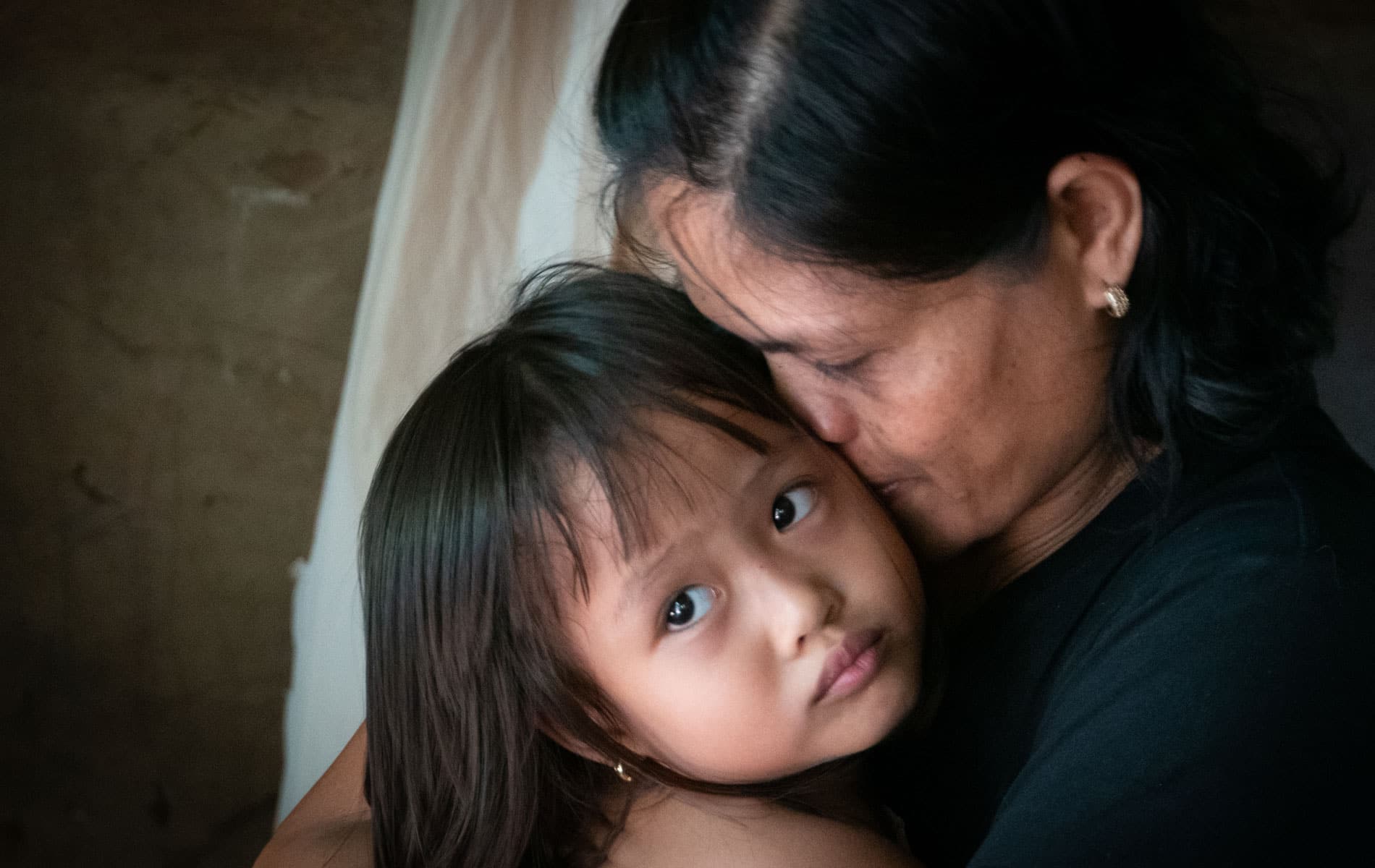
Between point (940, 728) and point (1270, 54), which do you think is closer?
point (940, 728)

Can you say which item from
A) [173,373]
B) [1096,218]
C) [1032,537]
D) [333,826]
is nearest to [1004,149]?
[1096,218]

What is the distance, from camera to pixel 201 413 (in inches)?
80.1

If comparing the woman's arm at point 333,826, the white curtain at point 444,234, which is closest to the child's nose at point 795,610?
the woman's arm at point 333,826

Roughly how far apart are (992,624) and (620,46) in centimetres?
57

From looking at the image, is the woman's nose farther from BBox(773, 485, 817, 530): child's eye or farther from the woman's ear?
the woman's ear

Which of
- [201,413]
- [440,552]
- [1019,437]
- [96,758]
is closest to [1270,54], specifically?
[1019,437]

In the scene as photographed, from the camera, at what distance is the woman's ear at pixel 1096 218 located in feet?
2.82

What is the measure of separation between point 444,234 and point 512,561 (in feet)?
2.17

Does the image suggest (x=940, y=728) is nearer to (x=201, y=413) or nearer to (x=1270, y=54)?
(x=1270, y=54)

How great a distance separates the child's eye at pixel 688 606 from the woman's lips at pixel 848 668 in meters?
0.11

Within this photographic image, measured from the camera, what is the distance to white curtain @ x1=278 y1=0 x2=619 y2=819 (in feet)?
4.83

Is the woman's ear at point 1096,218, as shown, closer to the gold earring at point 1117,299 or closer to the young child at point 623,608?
the gold earring at point 1117,299

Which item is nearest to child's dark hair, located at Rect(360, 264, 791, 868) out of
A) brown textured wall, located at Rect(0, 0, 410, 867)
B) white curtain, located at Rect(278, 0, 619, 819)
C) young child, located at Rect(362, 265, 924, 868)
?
young child, located at Rect(362, 265, 924, 868)

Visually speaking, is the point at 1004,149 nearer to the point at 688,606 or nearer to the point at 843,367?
the point at 843,367
